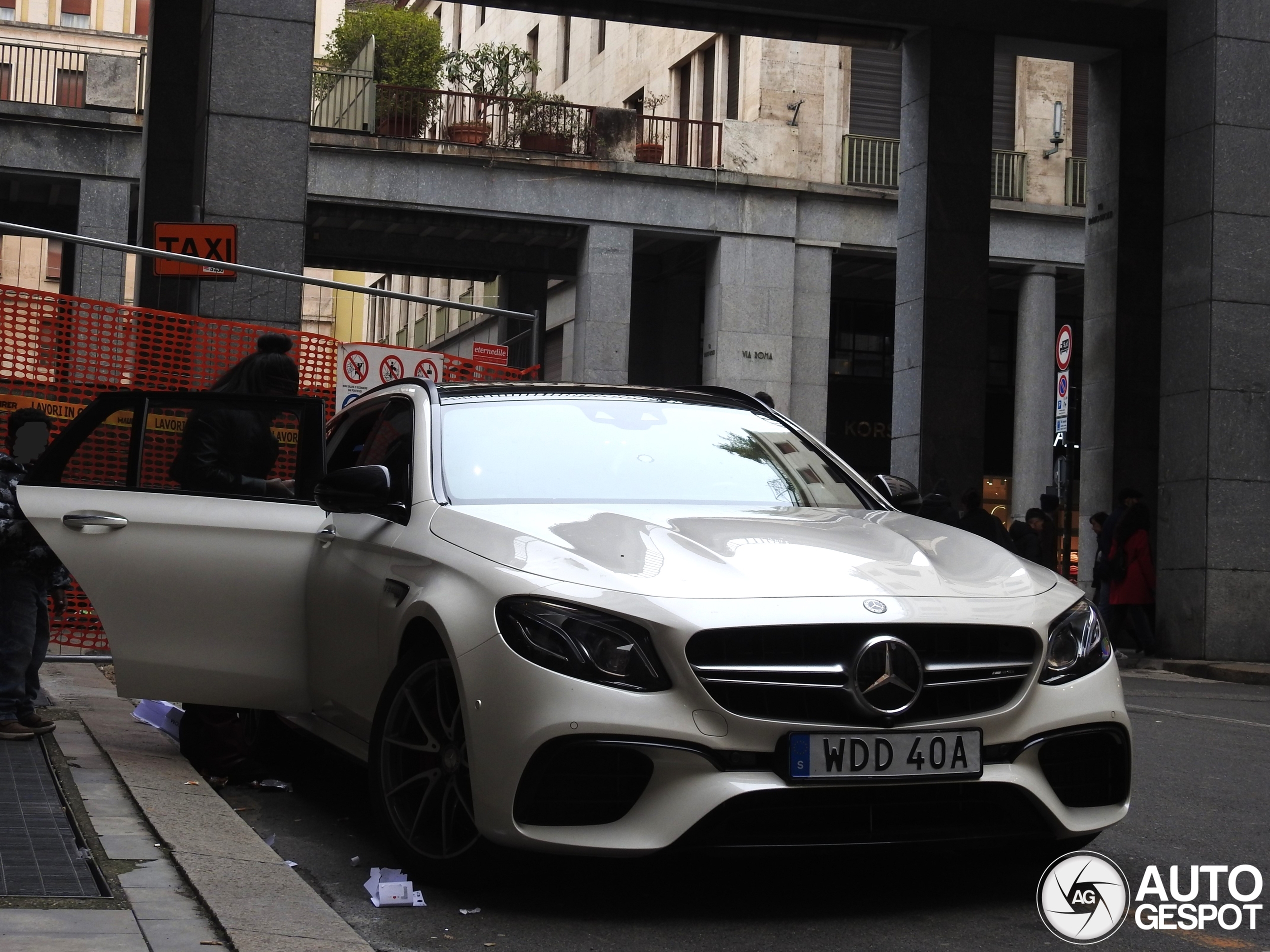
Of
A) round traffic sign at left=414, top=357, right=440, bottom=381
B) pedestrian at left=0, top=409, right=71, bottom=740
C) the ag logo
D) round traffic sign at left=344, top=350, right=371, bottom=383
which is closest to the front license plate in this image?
the ag logo

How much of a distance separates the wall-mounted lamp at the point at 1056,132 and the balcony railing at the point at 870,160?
127 inches

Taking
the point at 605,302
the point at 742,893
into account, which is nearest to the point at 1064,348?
the point at 605,302

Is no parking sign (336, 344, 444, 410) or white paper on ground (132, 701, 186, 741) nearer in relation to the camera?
white paper on ground (132, 701, 186, 741)

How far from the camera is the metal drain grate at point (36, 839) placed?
4.55 m

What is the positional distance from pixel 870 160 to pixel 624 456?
96.4 feet

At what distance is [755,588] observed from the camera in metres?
4.73

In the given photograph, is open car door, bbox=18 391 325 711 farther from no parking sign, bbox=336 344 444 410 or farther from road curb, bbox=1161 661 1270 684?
road curb, bbox=1161 661 1270 684

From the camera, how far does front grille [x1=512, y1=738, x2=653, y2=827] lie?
182 inches

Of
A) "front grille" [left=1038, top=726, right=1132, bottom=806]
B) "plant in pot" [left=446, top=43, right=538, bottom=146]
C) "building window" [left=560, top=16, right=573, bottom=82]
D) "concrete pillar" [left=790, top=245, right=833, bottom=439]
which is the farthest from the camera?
"building window" [left=560, top=16, right=573, bottom=82]

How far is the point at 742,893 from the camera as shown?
5.14 meters

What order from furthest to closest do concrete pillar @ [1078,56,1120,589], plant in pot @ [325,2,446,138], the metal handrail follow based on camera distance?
plant in pot @ [325,2,446,138] → concrete pillar @ [1078,56,1120,589] → the metal handrail

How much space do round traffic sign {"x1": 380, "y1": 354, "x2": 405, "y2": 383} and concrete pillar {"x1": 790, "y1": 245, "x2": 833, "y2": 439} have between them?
21.0 meters

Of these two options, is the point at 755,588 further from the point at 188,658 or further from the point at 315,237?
the point at 315,237

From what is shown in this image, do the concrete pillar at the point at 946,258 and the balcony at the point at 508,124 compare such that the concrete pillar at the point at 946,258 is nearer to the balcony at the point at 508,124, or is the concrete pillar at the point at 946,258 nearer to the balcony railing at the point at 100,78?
the balcony at the point at 508,124
